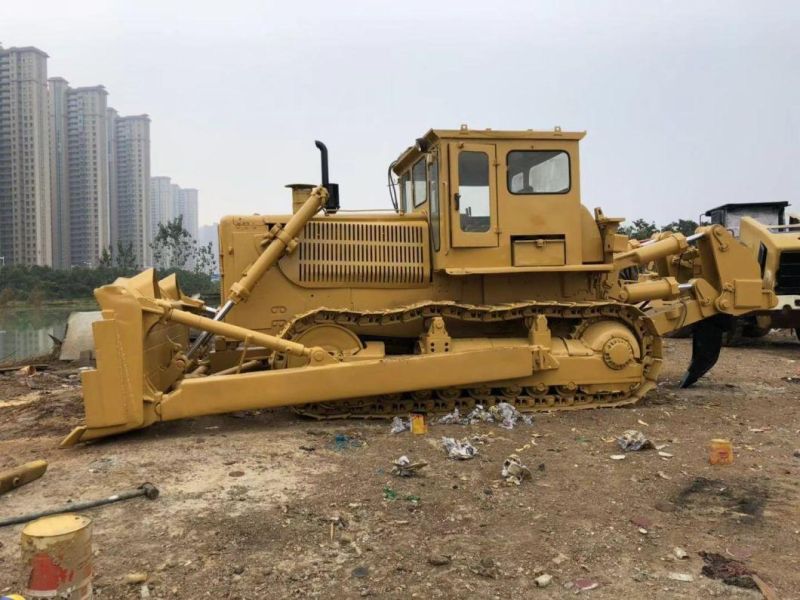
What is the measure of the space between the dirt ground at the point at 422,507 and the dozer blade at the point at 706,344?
163 cm

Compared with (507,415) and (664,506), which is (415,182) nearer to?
(507,415)

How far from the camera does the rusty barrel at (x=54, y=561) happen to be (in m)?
2.66

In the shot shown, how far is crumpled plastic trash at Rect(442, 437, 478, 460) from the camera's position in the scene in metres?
5.33

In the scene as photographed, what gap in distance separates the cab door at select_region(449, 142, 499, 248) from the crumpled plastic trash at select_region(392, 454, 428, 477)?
2.73 meters

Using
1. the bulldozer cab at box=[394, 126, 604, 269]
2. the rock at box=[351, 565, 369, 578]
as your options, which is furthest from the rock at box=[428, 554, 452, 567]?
the bulldozer cab at box=[394, 126, 604, 269]

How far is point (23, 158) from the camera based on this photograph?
5800cm

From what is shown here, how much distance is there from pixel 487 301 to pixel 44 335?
781 inches

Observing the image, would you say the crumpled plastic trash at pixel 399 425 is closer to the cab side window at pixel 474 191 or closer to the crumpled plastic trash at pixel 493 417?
the crumpled plastic trash at pixel 493 417

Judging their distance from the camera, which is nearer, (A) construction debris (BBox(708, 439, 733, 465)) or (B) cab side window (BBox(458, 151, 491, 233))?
(A) construction debris (BBox(708, 439, 733, 465))

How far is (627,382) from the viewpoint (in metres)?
7.20

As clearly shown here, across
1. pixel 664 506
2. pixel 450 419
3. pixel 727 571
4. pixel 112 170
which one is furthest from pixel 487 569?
pixel 112 170

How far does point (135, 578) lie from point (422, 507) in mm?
1769

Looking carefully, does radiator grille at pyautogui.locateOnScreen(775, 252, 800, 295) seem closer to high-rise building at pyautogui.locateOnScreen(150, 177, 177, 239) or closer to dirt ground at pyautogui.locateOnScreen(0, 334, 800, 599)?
dirt ground at pyautogui.locateOnScreen(0, 334, 800, 599)

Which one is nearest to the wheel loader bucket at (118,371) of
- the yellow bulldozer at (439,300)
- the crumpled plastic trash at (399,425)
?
the yellow bulldozer at (439,300)
